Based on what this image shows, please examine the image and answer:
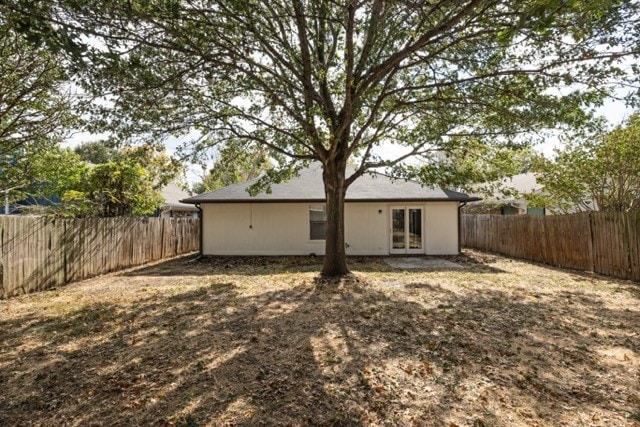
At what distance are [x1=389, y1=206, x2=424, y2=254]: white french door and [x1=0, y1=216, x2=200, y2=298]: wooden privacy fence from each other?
372 inches

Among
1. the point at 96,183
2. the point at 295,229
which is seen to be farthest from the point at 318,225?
the point at 96,183

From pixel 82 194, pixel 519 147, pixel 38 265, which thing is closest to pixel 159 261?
pixel 82 194

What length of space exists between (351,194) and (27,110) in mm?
10294

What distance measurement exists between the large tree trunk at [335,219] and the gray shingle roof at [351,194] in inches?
178

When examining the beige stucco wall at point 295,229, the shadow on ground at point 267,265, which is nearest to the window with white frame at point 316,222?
the beige stucco wall at point 295,229

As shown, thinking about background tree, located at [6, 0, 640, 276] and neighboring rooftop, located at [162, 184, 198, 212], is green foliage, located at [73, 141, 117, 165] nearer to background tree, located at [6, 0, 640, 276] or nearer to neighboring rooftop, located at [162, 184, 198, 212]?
neighboring rooftop, located at [162, 184, 198, 212]

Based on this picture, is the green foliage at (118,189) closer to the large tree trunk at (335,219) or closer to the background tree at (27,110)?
the background tree at (27,110)

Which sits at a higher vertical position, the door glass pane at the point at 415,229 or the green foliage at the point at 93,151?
the green foliage at the point at 93,151

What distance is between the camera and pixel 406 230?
14156 mm

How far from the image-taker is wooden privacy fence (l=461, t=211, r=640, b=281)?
337 inches

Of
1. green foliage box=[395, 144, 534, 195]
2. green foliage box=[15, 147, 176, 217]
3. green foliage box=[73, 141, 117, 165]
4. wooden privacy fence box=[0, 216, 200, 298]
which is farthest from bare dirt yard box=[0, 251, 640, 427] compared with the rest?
green foliage box=[73, 141, 117, 165]

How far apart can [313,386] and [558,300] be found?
5783 millimetres

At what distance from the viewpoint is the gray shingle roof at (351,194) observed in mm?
13602

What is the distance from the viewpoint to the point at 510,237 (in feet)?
45.5
